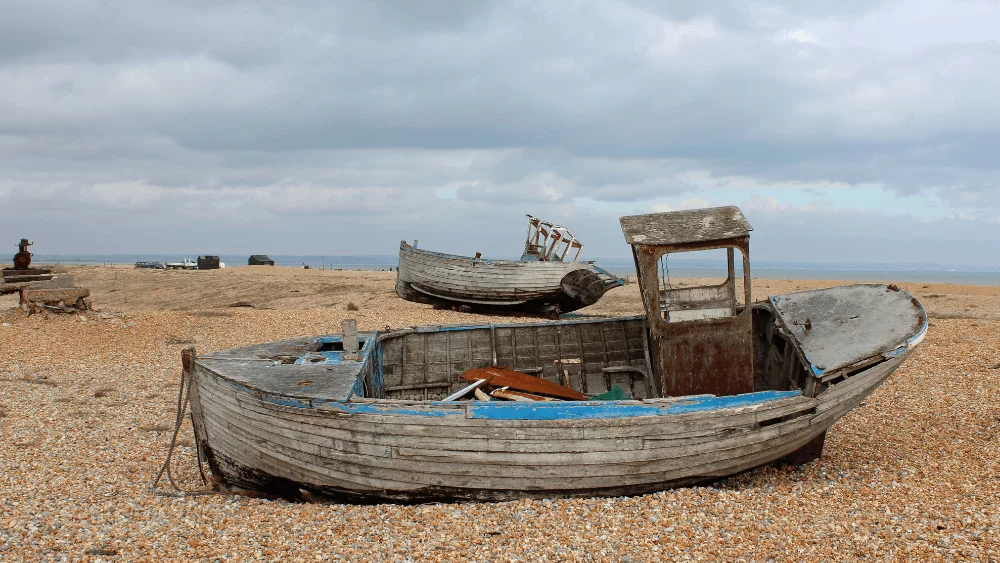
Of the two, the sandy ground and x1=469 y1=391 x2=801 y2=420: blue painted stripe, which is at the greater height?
x1=469 y1=391 x2=801 y2=420: blue painted stripe

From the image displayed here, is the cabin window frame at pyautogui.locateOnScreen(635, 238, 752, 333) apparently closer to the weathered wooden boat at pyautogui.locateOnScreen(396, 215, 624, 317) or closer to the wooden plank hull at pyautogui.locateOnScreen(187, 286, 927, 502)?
the wooden plank hull at pyautogui.locateOnScreen(187, 286, 927, 502)

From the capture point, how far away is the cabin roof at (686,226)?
823 cm

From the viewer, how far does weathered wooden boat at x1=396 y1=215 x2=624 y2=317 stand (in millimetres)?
22438

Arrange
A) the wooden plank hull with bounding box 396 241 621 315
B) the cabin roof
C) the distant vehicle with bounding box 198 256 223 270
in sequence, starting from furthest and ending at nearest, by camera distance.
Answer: the distant vehicle with bounding box 198 256 223 270 → the wooden plank hull with bounding box 396 241 621 315 → the cabin roof

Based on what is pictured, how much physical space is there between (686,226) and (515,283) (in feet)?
46.8

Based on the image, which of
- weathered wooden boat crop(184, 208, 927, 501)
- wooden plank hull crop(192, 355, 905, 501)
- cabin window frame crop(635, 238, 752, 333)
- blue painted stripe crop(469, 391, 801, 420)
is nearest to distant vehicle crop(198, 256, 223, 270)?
weathered wooden boat crop(184, 208, 927, 501)

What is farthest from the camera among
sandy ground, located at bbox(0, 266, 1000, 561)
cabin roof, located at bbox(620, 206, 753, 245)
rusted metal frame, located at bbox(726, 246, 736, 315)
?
rusted metal frame, located at bbox(726, 246, 736, 315)

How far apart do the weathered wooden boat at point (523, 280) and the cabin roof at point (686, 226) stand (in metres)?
13.2

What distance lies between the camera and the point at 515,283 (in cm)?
2261

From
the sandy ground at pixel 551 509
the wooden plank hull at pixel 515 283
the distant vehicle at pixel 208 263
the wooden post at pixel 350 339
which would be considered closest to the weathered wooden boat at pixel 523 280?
the wooden plank hull at pixel 515 283

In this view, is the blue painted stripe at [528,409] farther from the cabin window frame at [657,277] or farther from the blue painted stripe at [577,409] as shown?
the cabin window frame at [657,277]

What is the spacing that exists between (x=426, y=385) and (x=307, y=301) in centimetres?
2302

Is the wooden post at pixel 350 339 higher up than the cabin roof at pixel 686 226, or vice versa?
the cabin roof at pixel 686 226

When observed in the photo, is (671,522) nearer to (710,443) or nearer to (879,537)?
(710,443)
